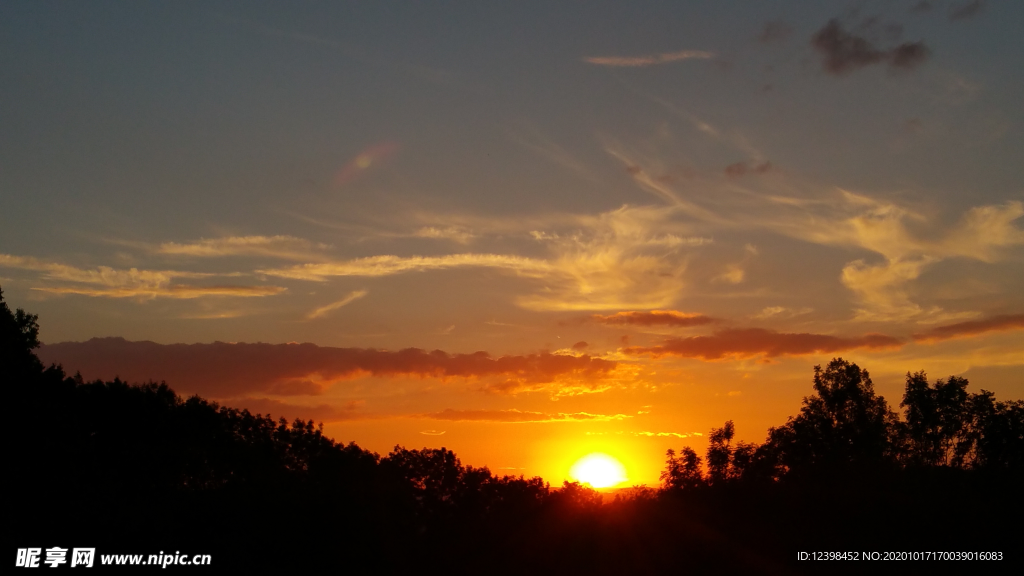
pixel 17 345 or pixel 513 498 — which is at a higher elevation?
pixel 17 345

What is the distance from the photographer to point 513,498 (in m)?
Answer: 77.4

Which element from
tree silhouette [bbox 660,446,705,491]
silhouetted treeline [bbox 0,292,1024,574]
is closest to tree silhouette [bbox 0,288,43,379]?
silhouetted treeline [bbox 0,292,1024,574]

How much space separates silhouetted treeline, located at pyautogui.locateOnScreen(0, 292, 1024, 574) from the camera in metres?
49.5

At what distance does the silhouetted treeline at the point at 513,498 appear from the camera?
49.5m

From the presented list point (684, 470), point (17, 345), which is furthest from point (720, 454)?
point (17, 345)

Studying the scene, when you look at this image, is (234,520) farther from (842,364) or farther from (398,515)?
(842,364)

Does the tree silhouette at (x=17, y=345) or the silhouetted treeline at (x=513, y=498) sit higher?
the tree silhouette at (x=17, y=345)

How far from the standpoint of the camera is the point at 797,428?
82.8 metres

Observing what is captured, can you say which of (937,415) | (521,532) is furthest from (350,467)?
(937,415)

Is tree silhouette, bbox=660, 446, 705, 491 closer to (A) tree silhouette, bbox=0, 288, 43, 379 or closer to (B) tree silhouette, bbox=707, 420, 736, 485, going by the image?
(B) tree silhouette, bbox=707, 420, 736, 485

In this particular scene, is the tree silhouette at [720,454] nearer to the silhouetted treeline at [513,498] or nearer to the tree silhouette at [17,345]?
the silhouetted treeline at [513,498]

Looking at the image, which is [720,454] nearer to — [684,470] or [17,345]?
[684,470]

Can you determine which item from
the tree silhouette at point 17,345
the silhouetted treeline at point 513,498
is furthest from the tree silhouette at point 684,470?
the tree silhouette at point 17,345

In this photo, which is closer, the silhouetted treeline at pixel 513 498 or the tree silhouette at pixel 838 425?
the silhouetted treeline at pixel 513 498
